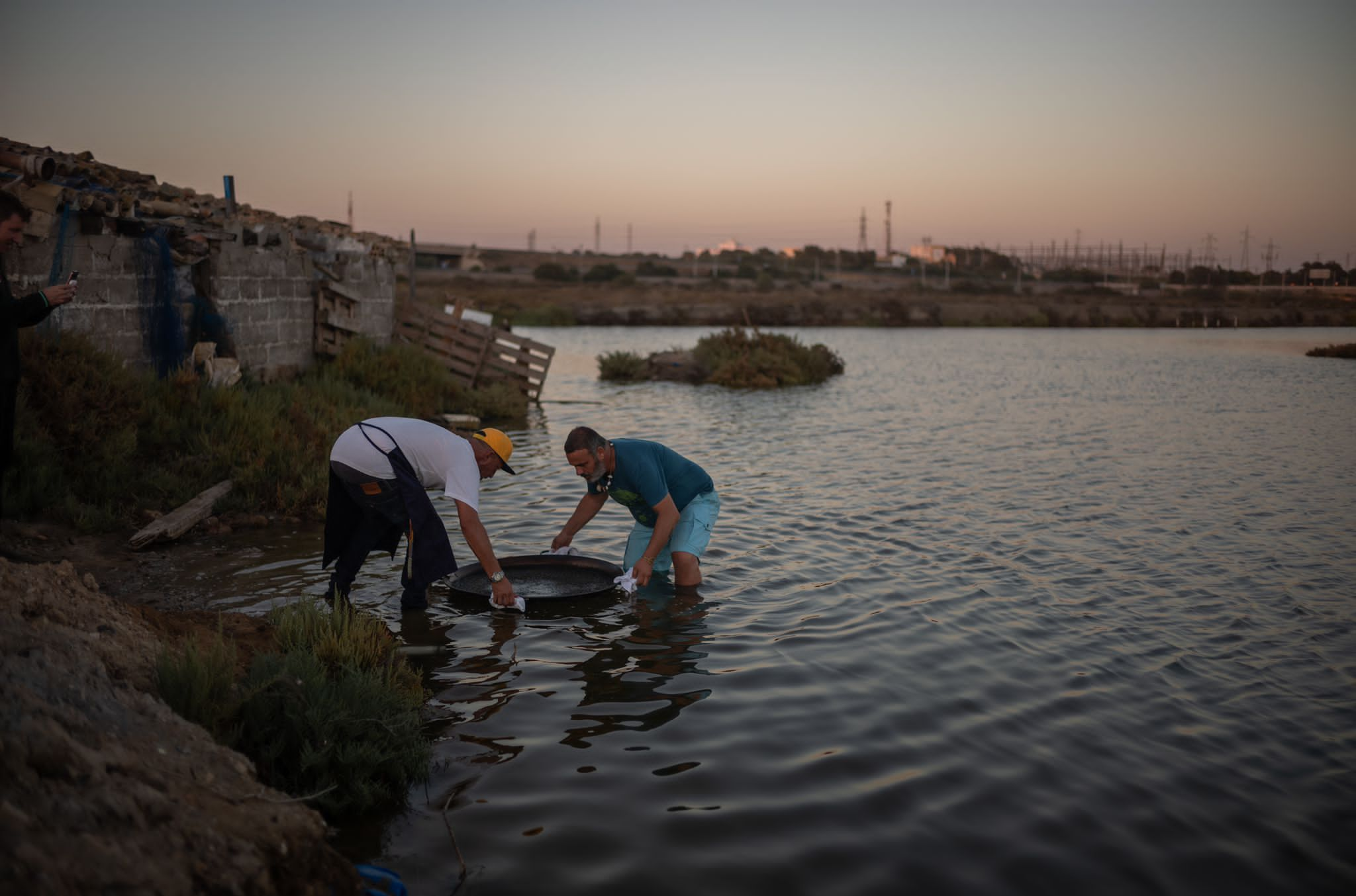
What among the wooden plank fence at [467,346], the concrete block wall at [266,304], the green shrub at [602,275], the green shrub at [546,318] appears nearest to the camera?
the concrete block wall at [266,304]

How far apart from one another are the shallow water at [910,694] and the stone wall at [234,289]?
12.2 feet

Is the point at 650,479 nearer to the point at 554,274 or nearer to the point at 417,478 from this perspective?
the point at 417,478

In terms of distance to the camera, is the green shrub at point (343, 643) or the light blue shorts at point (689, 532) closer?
the green shrub at point (343, 643)

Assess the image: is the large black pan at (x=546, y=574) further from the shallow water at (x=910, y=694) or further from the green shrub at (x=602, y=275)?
the green shrub at (x=602, y=275)

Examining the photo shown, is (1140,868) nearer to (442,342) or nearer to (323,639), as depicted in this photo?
(323,639)

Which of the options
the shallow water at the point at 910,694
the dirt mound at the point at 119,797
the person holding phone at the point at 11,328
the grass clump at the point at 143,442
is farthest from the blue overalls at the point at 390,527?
the grass clump at the point at 143,442

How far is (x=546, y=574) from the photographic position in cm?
783

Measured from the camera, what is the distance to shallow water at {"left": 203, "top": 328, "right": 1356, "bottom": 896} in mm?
4285

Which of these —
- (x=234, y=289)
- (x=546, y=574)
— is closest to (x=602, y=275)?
(x=234, y=289)

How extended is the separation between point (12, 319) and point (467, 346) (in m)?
13.7

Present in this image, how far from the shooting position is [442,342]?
64.5 ft

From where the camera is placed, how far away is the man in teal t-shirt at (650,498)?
6.99 meters

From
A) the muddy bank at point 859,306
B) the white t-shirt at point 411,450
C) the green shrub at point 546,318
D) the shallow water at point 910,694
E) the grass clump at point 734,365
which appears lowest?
the shallow water at point 910,694

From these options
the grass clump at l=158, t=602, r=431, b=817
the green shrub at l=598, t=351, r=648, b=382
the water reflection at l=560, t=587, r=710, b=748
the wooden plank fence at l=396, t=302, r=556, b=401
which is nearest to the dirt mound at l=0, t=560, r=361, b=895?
the grass clump at l=158, t=602, r=431, b=817
